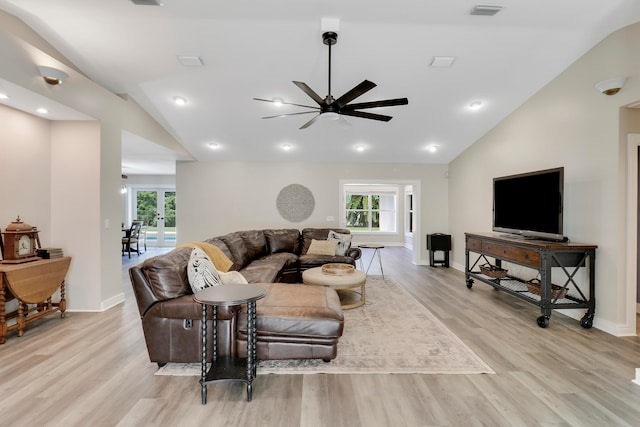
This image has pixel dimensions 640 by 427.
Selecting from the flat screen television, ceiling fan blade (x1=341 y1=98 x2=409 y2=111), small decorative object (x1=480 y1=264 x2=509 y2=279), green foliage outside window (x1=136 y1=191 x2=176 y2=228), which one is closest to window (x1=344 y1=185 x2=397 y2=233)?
green foliage outside window (x1=136 y1=191 x2=176 y2=228)

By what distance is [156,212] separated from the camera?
10523mm

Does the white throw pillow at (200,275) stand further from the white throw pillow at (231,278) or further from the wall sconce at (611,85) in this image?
the wall sconce at (611,85)

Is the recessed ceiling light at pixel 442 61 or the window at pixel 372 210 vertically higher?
the recessed ceiling light at pixel 442 61

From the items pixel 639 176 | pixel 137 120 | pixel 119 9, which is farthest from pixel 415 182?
pixel 119 9

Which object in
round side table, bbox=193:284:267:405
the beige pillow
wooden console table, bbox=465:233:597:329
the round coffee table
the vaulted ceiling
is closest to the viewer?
round side table, bbox=193:284:267:405

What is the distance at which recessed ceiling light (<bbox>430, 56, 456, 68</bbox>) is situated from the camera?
3.50 meters

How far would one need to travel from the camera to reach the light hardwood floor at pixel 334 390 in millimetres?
1898

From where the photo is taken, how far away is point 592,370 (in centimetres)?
246

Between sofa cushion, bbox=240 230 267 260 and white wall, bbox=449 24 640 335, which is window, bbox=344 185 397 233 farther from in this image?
white wall, bbox=449 24 640 335

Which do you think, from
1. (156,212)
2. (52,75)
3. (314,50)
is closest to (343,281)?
(314,50)

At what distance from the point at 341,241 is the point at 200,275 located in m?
3.45

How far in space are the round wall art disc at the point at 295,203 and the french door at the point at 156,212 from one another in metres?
5.50

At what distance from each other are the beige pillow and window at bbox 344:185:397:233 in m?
5.70

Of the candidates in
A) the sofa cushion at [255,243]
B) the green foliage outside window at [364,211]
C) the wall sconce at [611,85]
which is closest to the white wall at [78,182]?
the sofa cushion at [255,243]
